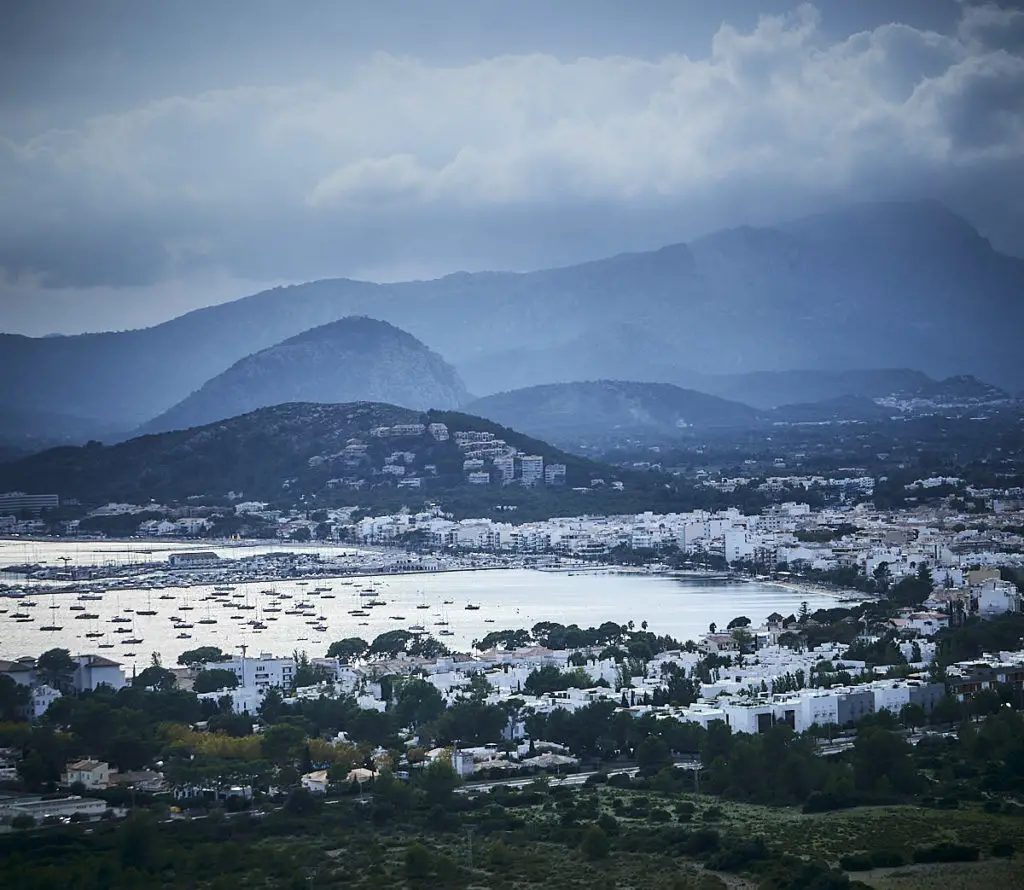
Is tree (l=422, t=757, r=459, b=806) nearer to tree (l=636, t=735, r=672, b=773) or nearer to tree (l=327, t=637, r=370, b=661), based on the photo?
tree (l=636, t=735, r=672, b=773)

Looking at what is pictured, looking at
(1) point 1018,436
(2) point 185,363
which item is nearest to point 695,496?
(1) point 1018,436

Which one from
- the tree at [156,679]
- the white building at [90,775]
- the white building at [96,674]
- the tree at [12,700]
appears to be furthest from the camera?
the white building at [96,674]

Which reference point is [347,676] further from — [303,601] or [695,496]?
[695,496]

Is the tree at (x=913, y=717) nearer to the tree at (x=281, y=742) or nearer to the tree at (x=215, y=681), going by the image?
the tree at (x=281, y=742)

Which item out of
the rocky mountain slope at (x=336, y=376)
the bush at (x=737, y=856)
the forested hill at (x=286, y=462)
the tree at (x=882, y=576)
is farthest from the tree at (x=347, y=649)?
the rocky mountain slope at (x=336, y=376)

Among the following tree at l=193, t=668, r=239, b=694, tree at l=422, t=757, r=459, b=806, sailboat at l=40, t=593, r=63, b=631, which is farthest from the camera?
sailboat at l=40, t=593, r=63, b=631

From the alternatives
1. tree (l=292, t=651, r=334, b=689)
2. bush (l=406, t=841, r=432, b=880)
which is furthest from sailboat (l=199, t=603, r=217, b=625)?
bush (l=406, t=841, r=432, b=880)

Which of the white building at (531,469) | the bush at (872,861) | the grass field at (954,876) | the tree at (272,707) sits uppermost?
the white building at (531,469)
